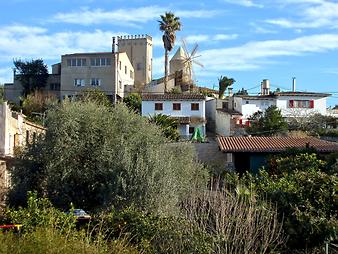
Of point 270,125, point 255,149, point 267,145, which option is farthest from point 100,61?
point 255,149

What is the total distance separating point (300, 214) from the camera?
15.3 m

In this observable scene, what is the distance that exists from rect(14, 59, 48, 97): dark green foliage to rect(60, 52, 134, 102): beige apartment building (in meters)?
2.89

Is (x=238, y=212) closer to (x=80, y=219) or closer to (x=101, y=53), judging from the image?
(x=80, y=219)

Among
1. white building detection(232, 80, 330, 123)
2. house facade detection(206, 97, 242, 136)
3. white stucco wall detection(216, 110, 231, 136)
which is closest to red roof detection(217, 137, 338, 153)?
house facade detection(206, 97, 242, 136)

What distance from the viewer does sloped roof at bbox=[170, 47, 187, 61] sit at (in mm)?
77719

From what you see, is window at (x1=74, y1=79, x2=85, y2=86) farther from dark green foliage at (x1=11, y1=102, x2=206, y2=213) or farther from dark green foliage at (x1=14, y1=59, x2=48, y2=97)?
dark green foliage at (x1=11, y1=102, x2=206, y2=213)

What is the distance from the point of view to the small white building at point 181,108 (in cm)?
5828

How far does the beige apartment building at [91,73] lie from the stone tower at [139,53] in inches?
464

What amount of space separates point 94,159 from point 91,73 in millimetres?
49262

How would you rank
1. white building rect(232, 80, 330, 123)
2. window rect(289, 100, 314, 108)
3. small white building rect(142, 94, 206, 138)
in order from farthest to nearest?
window rect(289, 100, 314, 108) → white building rect(232, 80, 330, 123) → small white building rect(142, 94, 206, 138)

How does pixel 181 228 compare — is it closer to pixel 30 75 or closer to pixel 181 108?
pixel 181 108

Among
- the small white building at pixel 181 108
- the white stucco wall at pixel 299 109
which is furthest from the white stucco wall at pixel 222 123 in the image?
the white stucco wall at pixel 299 109

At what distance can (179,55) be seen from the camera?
78.2m

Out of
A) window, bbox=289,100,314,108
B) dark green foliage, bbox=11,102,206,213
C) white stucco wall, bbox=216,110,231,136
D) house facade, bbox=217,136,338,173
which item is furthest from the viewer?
window, bbox=289,100,314,108
